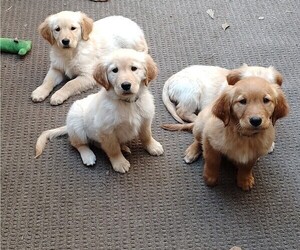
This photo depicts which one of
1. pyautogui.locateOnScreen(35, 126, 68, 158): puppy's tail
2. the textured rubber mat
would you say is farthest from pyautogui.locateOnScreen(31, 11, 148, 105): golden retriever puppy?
pyautogui.locateOnScreen(35, 126, 68, 158): puppy's tail

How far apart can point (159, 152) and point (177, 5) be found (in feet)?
4.52

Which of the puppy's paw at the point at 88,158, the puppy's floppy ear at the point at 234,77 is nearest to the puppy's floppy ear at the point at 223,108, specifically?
the puppy's floppy ear at the point at 234,77

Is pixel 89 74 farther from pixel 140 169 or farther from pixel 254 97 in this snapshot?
pixel 254 97

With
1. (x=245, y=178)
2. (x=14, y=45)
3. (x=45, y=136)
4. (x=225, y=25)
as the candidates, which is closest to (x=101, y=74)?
(x=45, y=136)

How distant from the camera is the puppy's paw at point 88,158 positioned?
225 cm

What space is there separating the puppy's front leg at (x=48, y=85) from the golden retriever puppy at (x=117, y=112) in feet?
1.09

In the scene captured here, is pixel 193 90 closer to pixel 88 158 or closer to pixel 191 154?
pixel 191 154

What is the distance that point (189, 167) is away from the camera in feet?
7.42

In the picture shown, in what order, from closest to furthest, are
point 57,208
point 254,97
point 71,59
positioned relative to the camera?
point 254,97 < point 57,208 < point 71,59

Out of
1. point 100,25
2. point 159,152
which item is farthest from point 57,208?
point 100,25

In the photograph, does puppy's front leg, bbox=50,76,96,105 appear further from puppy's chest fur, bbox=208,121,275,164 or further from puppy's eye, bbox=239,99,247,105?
puppy's eye, bbox=239,99,247,105

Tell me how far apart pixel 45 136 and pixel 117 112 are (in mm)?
494

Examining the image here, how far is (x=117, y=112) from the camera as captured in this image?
2.08 metres

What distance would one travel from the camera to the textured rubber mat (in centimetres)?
199
